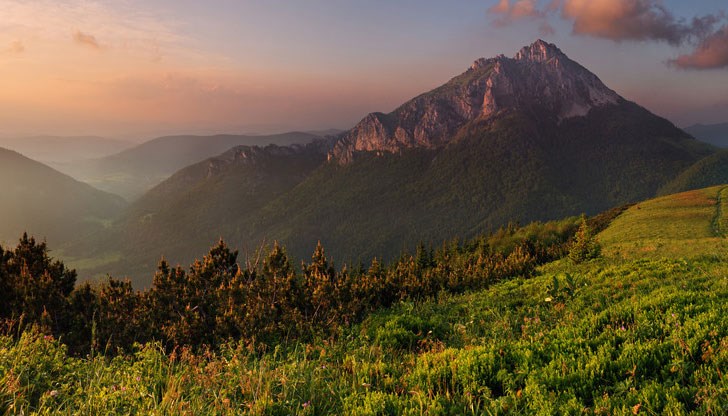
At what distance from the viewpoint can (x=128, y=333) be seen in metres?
18.0

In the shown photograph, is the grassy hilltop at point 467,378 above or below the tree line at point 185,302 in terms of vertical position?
above

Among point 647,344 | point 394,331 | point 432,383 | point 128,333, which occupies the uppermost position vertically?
point 647,344

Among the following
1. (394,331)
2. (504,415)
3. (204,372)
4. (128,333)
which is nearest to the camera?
(504,415)

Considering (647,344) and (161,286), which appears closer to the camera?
(647,344)

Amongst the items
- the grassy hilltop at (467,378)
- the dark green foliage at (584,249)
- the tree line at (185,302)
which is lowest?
the tree line at (185,302)

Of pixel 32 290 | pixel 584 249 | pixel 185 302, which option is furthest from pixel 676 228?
pixel 32 290

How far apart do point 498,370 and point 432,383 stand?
106 cm

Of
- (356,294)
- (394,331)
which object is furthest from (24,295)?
(394,331)

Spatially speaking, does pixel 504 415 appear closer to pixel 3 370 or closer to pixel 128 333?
pixel 3 370

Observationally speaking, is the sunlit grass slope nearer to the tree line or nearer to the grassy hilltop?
the tree line

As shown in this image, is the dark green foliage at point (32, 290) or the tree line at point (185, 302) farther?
the dark green foliage at point (32, 290)

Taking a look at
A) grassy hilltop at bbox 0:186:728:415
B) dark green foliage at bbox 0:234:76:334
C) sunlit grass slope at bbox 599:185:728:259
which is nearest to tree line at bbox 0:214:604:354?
dark green foliage at bbox 0:234:76:334

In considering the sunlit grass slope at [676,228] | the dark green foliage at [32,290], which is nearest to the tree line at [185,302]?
the dark green foliage at [32,290]

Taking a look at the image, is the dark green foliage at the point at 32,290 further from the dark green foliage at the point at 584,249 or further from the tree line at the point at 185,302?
the dark green foliage at the point at 584,249
